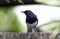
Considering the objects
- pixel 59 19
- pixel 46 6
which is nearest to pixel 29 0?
pixel 46 6

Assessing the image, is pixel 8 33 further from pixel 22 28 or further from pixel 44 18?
pixel 44 18

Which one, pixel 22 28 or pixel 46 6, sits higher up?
pixel 46 6

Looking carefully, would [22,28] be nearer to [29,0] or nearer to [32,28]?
[32,28]

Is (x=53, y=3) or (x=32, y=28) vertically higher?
(x=53, y=3)

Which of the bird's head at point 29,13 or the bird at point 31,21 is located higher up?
the bird's head at point 29,13

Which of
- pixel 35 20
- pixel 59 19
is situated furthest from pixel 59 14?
pixel 35 20

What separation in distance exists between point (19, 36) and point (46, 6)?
0.78 ft

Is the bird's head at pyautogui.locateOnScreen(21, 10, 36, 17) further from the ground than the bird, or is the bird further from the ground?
the bird's head at pyautogui.locateOnScreen(21, 10, 36, 17)

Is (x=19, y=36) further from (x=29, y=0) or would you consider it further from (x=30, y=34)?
(x=29, y=0)

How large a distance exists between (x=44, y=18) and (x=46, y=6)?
79mm

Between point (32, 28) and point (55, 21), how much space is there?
0.14 meters

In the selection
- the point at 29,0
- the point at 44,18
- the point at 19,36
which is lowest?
the point at 19,36

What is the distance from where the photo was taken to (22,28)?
727 millimetres

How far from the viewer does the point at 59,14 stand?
0.73 metres
